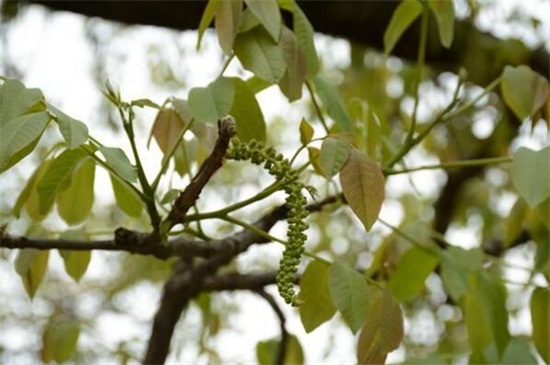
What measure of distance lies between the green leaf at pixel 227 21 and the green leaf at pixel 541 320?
0.43m

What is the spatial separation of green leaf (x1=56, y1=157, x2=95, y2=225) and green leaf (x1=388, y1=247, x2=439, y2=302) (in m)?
0.33

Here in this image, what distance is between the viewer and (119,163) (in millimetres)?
664

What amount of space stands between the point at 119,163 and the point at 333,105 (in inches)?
12.1

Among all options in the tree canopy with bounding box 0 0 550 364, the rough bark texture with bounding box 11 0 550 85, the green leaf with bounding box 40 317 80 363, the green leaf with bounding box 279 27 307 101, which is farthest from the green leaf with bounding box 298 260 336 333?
the rough bark texture with bounding box 11 0 550 85

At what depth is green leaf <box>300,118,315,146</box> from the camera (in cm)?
72

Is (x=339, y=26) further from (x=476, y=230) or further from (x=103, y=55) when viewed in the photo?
(x=476, y=230)

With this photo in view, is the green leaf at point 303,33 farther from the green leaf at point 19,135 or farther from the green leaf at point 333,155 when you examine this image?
the green leaf at point 19,135

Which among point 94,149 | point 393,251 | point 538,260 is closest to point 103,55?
point 393,251

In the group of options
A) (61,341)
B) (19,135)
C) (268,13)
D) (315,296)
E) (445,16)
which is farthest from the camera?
(61,341)

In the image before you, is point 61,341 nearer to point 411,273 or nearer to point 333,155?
point 411,273

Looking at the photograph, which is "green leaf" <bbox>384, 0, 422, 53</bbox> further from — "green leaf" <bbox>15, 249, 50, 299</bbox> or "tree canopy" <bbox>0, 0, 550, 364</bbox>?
"green leaf" <bbox>15, 249, 50, 299</bbox>

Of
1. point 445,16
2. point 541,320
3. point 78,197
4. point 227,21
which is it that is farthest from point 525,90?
point 78,197

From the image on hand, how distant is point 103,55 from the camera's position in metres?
1.82

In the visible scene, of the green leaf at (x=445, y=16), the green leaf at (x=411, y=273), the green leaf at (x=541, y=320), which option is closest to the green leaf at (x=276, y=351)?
the green leaf at (x=411, y=273)
